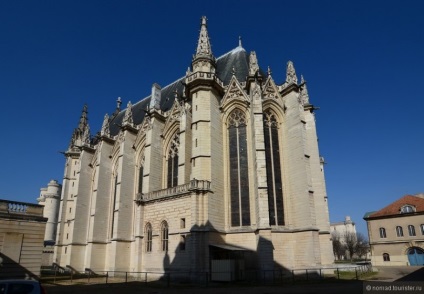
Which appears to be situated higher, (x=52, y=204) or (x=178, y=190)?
(x=52, y=204)

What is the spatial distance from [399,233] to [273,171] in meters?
23.2

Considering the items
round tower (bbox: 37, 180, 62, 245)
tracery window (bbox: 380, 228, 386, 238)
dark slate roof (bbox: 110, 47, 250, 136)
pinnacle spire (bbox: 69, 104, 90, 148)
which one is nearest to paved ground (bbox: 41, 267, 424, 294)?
dark slate roof (bbox: 110, 47, 250, 136)

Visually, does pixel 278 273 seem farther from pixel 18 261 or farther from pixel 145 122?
pixel 145 122

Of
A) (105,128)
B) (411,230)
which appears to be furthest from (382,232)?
(105,128)

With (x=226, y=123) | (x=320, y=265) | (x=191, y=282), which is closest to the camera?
(x=191, y=282)

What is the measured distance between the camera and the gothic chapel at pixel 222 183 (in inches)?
749

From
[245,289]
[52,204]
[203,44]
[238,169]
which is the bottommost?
[245,289]

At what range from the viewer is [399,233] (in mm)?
34406

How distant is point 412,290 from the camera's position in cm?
621

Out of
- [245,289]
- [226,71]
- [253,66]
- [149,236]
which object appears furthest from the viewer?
[226,71]

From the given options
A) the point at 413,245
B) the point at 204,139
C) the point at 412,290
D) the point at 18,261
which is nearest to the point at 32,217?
the point at 18,261

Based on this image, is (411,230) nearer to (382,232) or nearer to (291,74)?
(382,232)

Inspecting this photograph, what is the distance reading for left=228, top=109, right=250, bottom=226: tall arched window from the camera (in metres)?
20.6

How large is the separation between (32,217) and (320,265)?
17.8m
